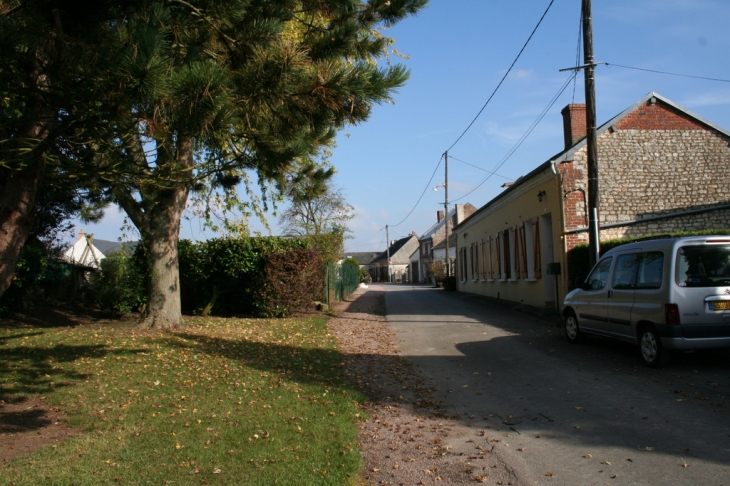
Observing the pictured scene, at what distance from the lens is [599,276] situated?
34.6ft

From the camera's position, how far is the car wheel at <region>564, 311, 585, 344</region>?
11141 mm

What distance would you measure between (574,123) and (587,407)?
13674 millimetres

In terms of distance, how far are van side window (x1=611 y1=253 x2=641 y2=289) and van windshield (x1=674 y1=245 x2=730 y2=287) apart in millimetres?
923

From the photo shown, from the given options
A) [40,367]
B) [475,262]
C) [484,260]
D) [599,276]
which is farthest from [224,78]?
[475,262]

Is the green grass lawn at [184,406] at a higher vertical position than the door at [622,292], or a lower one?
lower

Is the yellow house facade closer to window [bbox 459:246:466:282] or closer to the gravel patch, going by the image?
window [bbox 459:246:466:282]

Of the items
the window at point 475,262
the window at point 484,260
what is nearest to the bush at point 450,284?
the window at point 475,262

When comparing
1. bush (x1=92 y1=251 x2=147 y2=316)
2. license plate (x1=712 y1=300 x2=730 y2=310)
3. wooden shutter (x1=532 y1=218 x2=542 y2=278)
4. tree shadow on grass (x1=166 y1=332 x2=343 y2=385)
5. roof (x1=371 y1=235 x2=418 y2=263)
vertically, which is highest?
roof (x1=371 y1=235 x2=418 y2=263)

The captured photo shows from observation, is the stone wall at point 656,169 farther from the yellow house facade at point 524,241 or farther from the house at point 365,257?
the house at point 365,257

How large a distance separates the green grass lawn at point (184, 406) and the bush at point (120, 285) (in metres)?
2.91

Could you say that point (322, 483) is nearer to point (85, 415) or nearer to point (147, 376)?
point (85, 415)

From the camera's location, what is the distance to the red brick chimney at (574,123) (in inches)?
722

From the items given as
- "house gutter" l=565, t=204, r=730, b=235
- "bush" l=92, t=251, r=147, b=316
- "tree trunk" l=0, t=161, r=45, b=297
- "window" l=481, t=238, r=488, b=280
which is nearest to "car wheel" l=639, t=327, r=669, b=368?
"house gutter" l=565, t=204, r=730, b=235

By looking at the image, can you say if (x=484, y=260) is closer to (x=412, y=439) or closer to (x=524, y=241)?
(x=524, y=241)
